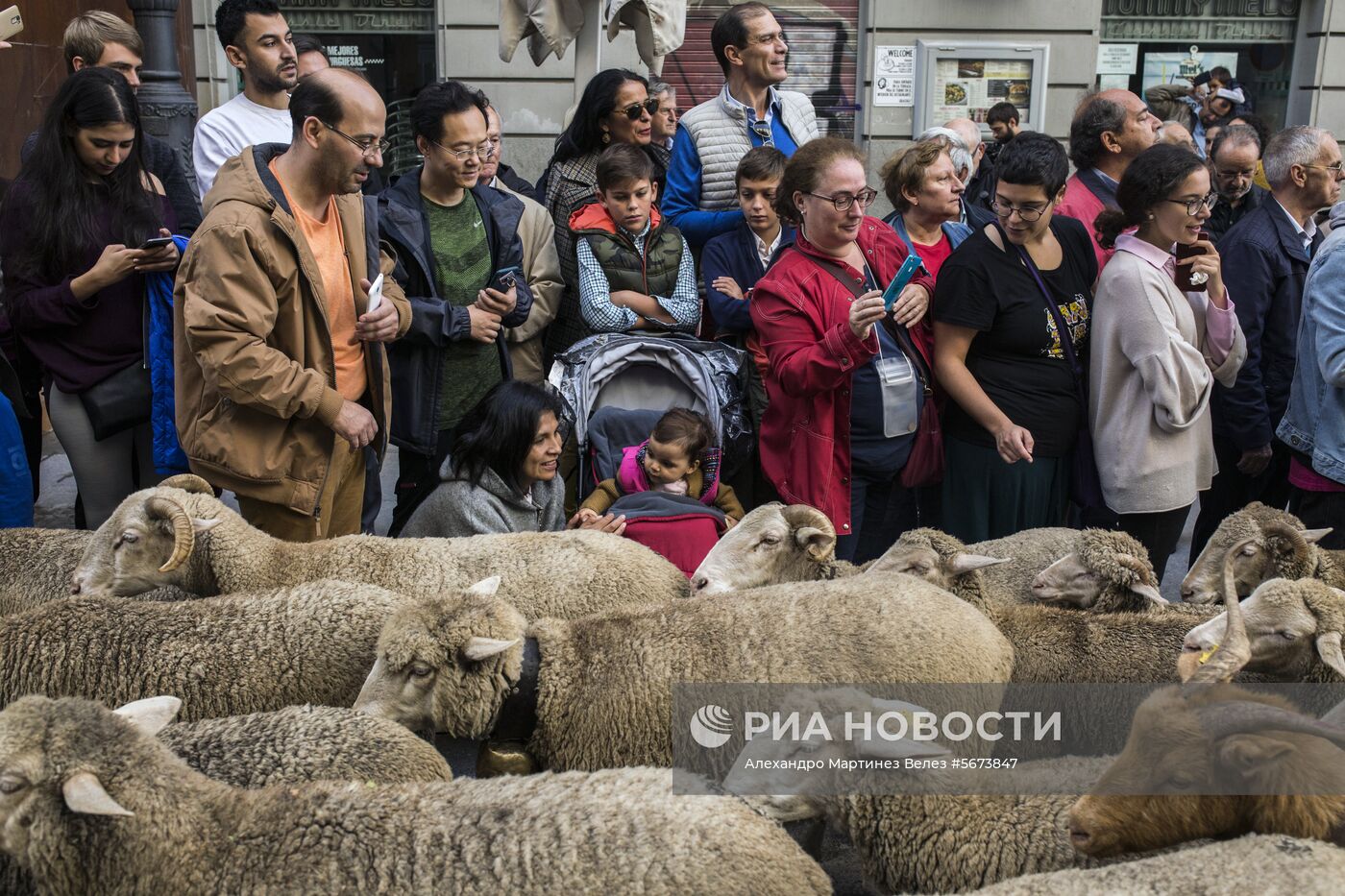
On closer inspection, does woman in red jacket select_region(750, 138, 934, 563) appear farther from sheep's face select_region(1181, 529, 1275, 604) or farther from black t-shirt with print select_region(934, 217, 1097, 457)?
sheep's face select_region(1181, 529, 1275, 604)

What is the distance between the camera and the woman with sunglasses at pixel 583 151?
19.0 ft

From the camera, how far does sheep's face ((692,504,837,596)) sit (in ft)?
13.8

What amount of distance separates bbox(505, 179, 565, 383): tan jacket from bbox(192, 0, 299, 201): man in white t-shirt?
1.19 metres

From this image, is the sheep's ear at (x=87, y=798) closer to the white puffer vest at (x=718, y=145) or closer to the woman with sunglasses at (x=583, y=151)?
the woman with sunglasses at (x=583, y=151)

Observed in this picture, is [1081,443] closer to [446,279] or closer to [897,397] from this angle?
[897,397]

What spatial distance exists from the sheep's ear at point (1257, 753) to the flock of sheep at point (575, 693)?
0.05 ft

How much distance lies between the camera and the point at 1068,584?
434cm

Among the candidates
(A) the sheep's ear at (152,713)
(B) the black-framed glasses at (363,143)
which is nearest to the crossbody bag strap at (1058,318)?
(B) the black-framed glasses at (363,143)

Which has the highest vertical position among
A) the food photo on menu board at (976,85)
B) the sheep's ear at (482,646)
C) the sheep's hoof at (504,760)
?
the food photo on menu board at (976,85)

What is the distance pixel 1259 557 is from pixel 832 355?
166 cm

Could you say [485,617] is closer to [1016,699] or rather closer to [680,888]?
[680,888]

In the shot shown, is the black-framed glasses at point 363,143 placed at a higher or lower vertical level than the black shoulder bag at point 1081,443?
higher

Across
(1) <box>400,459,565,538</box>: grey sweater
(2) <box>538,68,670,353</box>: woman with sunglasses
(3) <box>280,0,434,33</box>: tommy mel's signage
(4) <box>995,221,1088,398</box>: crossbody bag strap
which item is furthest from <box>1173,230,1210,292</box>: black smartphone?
(3) <box>280,0,434,33</box>: tommy mel's signage

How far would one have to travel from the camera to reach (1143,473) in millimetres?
4688
